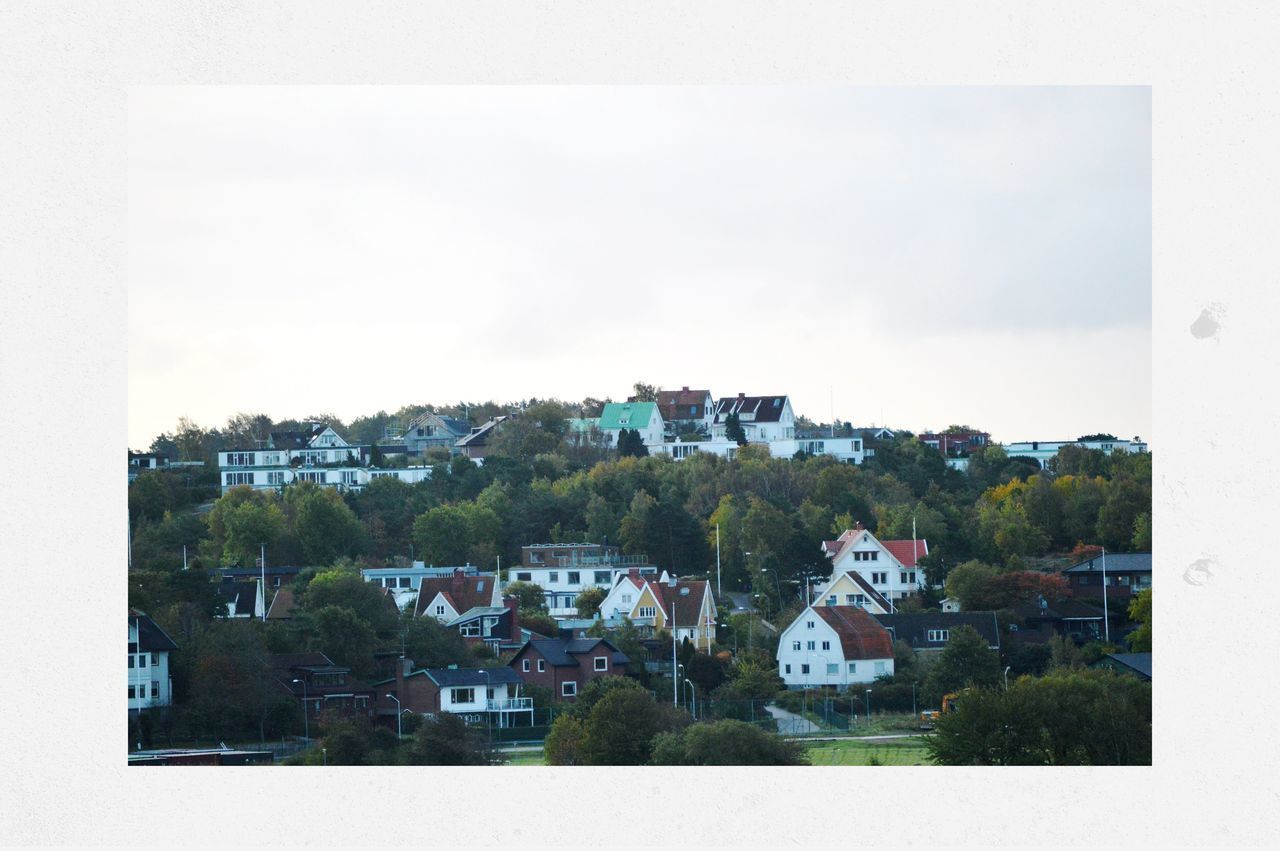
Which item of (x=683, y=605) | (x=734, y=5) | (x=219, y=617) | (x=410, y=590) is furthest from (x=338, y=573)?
(x=734, y=5)

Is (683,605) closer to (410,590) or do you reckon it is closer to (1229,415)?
(410,590)

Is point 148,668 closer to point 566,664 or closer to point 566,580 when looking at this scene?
point 566,664

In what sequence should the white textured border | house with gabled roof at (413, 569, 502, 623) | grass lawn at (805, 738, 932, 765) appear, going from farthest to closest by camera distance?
house with gabled roof at (413, 569, 502, 623), grass lawn at (805, 738, 932, 765), the white textured border

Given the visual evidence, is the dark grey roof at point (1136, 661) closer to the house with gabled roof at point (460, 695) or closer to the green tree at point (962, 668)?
the green tree at point (962, 668)

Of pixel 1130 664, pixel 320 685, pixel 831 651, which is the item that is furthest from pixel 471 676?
pixel 1130 664

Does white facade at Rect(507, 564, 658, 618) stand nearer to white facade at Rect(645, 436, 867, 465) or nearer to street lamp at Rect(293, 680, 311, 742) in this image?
white facade at Rect(645, 436, 867, 465)

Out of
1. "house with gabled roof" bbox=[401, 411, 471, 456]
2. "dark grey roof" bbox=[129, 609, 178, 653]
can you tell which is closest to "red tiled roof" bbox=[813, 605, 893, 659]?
"dark grey roof" bbox=[129, 609, 178, 653]

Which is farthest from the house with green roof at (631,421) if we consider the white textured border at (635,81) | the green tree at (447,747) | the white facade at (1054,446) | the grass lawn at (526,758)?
the white textured border at (635,81)
